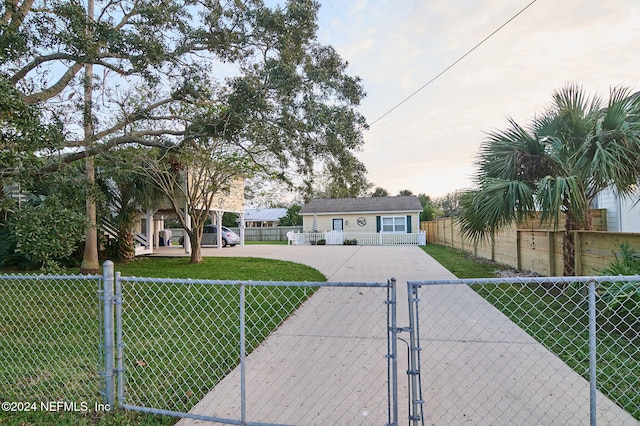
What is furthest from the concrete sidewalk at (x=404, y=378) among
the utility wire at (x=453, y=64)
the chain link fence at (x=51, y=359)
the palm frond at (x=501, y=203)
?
the utility wire at (x=453, y=64)

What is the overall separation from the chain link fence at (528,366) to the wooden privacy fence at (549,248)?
38.4 inches

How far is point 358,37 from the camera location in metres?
9.98

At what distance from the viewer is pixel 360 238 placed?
1005 inches

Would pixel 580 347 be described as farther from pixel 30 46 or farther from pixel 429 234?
pixel 429 234

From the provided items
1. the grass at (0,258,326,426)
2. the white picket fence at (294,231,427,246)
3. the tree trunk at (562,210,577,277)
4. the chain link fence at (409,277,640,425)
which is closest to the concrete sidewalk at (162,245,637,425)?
the chain link fence at (409,277,640,425)

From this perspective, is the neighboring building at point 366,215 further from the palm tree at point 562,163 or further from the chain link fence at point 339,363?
the chain link fence at point 339,363

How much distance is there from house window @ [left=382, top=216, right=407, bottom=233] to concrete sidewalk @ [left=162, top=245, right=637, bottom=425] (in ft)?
65.8

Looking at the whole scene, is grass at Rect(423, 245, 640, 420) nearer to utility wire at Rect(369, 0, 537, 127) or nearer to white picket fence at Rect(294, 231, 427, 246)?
utility wire at Rect(369, 0, 537, 127)

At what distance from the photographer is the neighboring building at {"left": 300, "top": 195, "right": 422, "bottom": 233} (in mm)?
25547

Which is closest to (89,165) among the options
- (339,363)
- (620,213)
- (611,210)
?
(339,363)

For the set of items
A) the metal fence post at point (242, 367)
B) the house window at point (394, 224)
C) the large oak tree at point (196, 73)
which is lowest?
the metal fence post at point (242, 367)

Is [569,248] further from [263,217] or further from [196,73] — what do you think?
[263,217]

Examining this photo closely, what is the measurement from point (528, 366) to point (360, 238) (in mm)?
21827

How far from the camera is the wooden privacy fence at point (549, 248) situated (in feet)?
19.1
